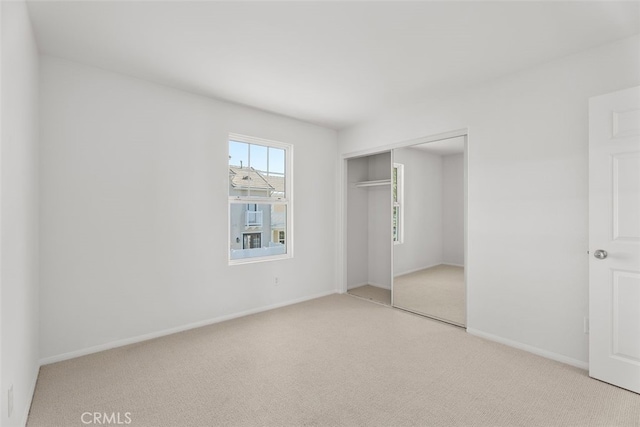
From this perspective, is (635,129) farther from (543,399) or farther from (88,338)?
(88,338)

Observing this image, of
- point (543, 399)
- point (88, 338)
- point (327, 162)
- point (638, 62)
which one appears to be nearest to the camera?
point (543, 399)

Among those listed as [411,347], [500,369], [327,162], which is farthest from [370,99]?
[500,369]

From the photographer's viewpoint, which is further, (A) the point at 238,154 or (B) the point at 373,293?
(B) the point at 373,293

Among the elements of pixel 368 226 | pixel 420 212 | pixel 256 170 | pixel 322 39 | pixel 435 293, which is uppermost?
pixel 322 39

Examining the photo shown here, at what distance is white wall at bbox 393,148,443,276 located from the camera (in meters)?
3.57

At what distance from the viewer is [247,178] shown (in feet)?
12.5

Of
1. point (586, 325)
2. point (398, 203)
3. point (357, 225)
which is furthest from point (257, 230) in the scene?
point (586, 325)

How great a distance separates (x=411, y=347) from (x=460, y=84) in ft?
8.51

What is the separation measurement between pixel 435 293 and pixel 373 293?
1189mm

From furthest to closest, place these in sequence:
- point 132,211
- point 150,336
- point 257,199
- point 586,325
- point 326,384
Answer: point 257,199 < point 150,336 < point 132,211 < point 586,325 < point 326,384

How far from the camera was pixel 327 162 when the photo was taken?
4.61m

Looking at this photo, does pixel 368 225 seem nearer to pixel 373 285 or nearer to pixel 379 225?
pixel 379 225

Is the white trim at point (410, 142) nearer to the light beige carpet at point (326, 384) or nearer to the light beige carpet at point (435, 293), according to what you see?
the light beige carpet at point (435, 293)
